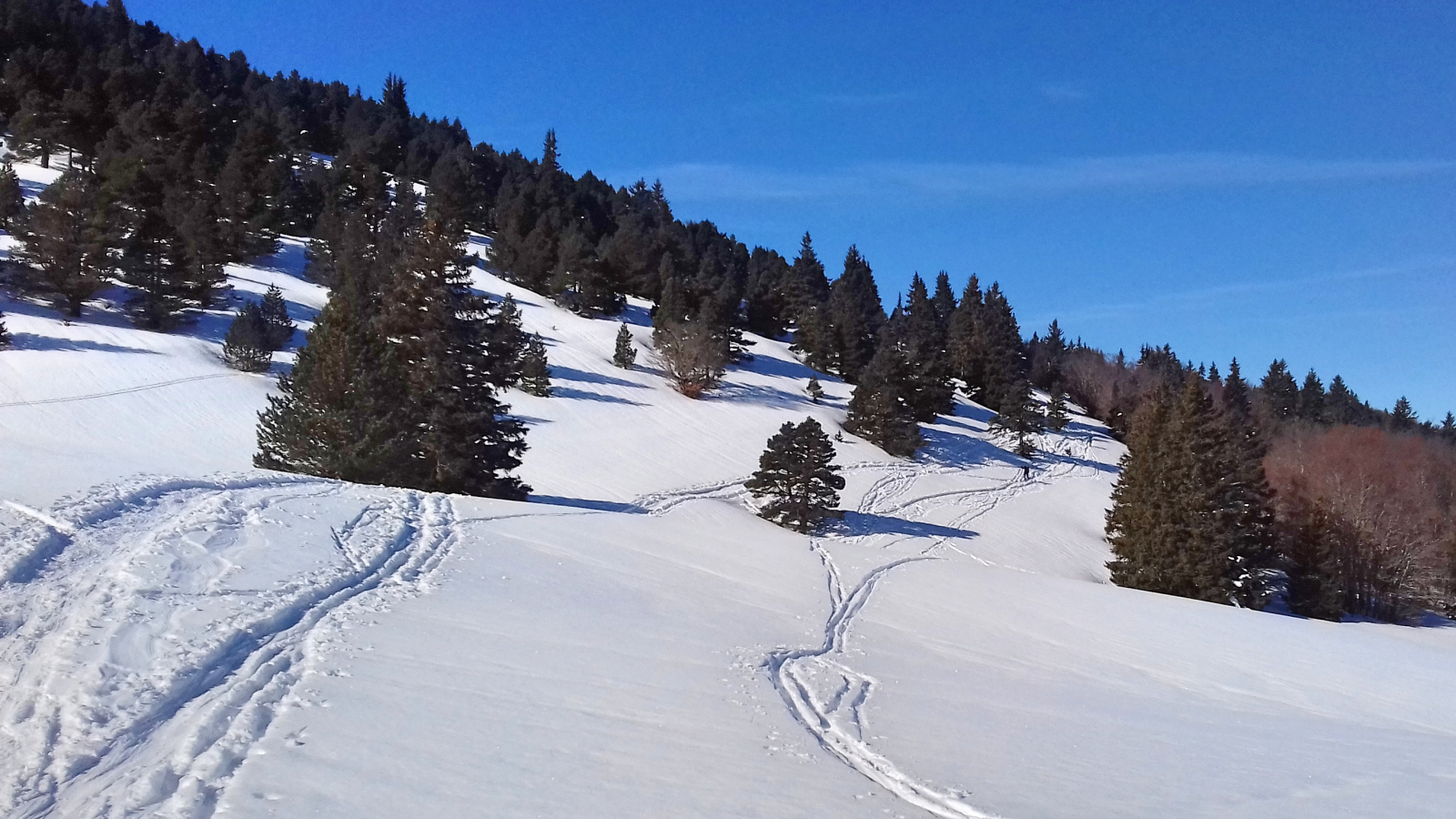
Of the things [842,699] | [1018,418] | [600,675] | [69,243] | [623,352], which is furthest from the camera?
[1018,418]

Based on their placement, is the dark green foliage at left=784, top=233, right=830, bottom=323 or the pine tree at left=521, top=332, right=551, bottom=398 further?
the dark green foliage at left=784, top=233, right=830, bottom=323

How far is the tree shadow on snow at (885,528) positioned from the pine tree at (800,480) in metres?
0.75

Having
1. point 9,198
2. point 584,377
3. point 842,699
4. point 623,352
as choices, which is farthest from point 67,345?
point 842,699

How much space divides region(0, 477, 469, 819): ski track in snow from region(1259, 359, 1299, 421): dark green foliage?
335ft

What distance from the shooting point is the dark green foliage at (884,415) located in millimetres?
43219

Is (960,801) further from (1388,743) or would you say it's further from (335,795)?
(1388,743)

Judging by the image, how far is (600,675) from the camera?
727 cm

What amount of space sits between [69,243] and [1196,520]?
42.3 meters

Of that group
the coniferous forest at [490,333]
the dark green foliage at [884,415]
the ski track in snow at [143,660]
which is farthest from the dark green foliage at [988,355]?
the ski track in snow at [143,660]

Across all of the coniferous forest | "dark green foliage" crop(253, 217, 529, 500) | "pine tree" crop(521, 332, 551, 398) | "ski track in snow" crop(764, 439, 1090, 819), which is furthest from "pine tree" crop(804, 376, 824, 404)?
"ski track in snow" crop(764, 439, 1090, 819)

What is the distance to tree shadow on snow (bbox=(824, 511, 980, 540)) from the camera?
2820cm

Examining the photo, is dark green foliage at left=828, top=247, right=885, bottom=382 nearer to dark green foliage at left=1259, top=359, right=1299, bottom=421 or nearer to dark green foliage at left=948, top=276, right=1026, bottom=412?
dark green foliage at left=948, top=276, right=1026, bottom=412

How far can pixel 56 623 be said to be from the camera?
6.52m

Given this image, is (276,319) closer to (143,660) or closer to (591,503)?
(591,503)
